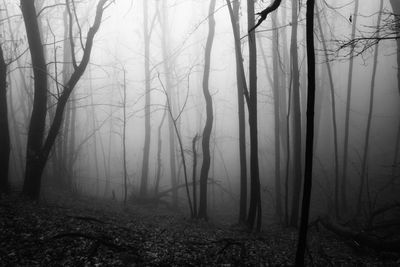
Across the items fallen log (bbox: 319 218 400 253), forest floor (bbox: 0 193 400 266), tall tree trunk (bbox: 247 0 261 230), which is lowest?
fallen log (bbox: 319 218 400 253)

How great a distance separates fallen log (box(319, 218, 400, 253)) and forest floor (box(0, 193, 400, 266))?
0.16 meters

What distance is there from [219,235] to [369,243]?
3768 mm

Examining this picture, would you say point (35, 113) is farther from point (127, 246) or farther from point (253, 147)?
point (253, 147)

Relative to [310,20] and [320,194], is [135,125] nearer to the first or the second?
[320,194]

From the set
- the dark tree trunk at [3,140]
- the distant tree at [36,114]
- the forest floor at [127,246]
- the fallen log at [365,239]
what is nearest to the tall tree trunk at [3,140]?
the dark tree trunk at [3,140]

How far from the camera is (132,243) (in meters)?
5.52

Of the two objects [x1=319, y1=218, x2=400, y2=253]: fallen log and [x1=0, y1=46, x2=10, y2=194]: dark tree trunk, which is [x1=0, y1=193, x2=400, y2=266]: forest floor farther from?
[x1=0, y1=46, x2=10, y2=194]: dark tree trunk

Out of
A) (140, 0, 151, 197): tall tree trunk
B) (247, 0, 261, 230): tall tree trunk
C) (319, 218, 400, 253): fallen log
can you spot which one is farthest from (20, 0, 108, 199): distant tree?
(319, 218, 400, 253): fallen log

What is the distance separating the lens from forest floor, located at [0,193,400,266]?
4.66 m

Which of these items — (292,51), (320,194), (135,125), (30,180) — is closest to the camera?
(30,180)

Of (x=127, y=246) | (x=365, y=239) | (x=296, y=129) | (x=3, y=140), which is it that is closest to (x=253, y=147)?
(x=296, y=129)

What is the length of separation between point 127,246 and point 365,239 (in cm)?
592

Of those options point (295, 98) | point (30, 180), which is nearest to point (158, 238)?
point (30, 180)

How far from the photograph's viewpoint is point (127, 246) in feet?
17.2
